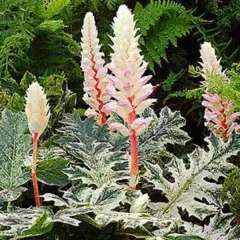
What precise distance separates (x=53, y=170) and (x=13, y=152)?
3.8 inches

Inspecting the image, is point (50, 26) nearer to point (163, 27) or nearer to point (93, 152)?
point (163, 27)

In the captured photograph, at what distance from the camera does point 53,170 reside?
1275 millimetres

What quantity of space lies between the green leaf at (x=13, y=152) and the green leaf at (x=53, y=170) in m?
0.03

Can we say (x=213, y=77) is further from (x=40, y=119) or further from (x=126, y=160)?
(x=40, y=119)

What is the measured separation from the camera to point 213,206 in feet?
4.17

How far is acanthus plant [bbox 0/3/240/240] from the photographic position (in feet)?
3.69

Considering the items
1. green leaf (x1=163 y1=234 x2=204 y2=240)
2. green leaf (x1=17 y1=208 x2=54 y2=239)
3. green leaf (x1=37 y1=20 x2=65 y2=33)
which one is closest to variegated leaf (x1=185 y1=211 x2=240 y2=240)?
green leaf (x1=163 y1=234 x2=204 y2=240)

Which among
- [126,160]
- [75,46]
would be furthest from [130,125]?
[75,46]

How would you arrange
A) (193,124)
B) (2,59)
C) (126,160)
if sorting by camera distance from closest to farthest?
1. (126,160)
2. (2,59)
3. (193,124)

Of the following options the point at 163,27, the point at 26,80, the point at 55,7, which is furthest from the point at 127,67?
the point at 163,27

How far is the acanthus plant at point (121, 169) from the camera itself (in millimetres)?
1125

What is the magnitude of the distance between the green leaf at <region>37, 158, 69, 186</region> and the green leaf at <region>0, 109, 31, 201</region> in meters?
0.03

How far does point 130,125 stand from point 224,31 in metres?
1.13

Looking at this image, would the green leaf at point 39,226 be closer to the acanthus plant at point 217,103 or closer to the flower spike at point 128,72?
the flower spike at point 128,72
